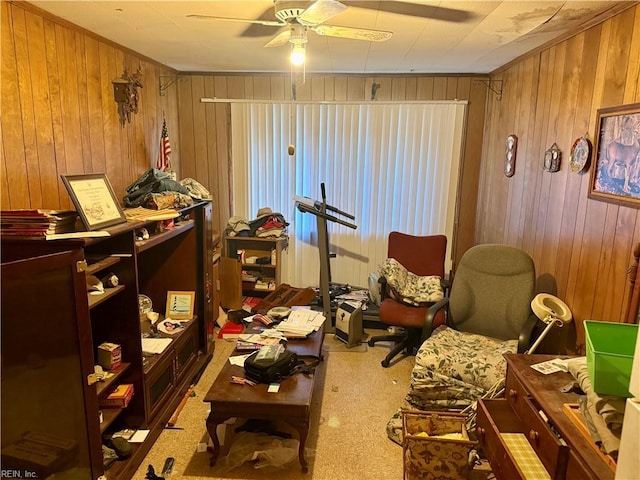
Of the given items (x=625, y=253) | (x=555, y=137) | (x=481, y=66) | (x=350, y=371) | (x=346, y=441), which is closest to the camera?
(x=625, y=253)

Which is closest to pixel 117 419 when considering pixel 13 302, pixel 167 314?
pixel 167 314

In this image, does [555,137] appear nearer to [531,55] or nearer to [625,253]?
[531,55]

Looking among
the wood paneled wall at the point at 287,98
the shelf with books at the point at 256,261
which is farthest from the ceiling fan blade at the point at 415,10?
the shelf with books at the point at 256,261

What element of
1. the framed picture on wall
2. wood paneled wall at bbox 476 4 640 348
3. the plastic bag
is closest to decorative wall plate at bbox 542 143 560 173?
wood paneled wall at bbox 476 4 640 348

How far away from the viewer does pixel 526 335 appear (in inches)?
101

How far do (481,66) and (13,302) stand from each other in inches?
147

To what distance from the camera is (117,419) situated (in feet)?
7.81

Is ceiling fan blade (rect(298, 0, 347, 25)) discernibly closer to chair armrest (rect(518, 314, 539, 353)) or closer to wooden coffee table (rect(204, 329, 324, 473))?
wooden coffee table (rect(204, 329, 324, 473))

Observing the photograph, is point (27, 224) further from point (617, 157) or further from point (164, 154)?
point (617, 157)

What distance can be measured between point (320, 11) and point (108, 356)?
1.90 metres

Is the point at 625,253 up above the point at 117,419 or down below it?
above

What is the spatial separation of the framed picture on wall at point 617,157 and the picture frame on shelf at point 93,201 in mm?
2407

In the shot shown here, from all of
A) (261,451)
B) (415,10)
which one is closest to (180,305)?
(261,451)

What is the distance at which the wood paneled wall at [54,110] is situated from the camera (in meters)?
2.11
